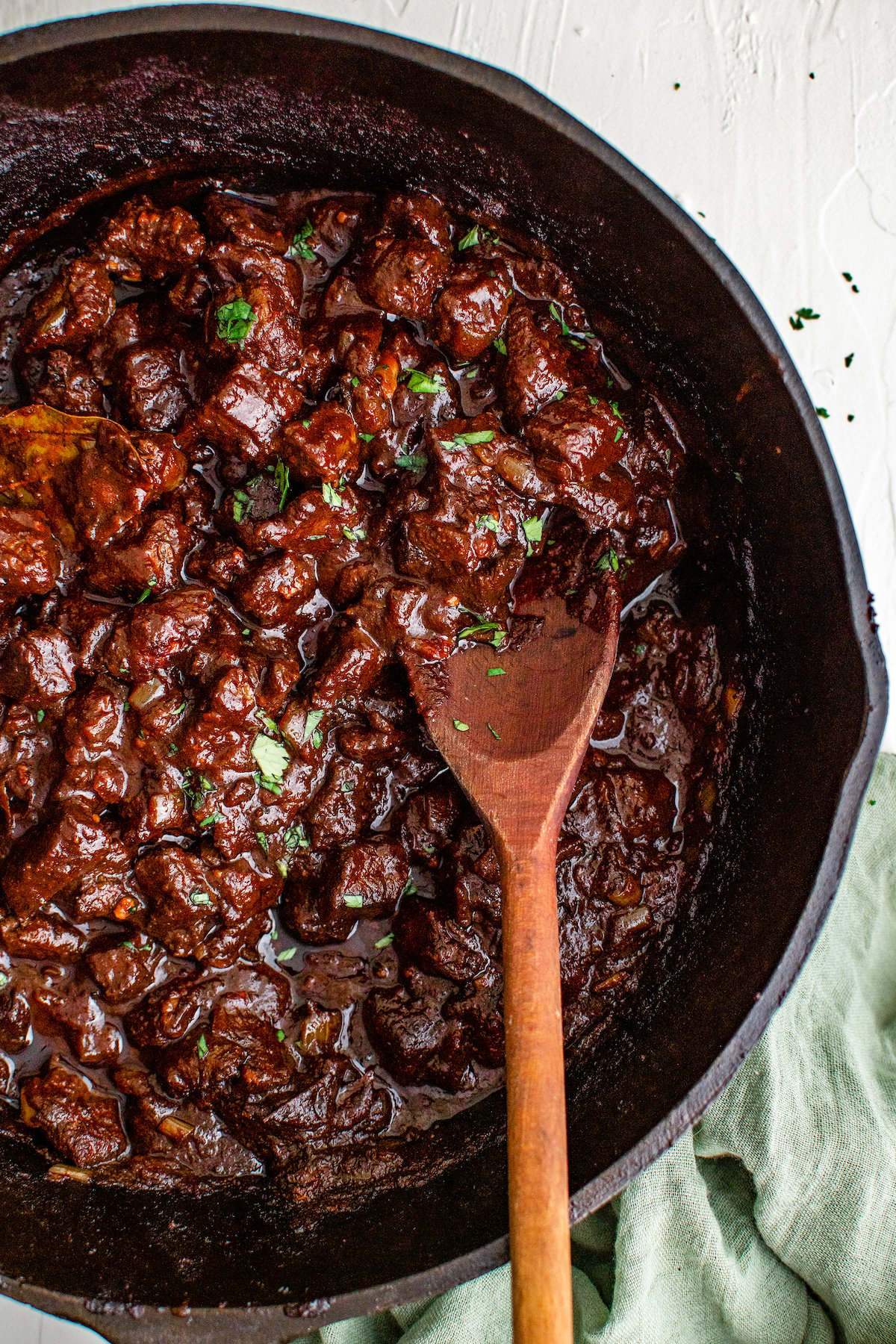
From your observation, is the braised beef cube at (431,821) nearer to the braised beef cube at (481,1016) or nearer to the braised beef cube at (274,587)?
the braised beef cube at (481,1016)

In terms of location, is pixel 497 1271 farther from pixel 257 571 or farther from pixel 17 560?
pixel 17 560

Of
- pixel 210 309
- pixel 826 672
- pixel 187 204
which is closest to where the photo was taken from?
pixel 826 672

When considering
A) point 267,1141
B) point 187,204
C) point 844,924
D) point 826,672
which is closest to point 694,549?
point 826,672

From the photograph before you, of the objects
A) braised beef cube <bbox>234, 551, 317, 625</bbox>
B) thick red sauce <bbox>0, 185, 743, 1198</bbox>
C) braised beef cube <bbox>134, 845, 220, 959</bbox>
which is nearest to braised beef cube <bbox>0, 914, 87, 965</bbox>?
thick red sauce <bbox>0, 185, 743, 1198</bbox>

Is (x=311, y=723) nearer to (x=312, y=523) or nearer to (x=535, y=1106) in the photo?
(x=312, y=523)

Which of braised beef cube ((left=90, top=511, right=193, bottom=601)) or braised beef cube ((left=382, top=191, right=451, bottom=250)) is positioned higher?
braised beef cube ((left=382, top=191, right=451, bottom=250))

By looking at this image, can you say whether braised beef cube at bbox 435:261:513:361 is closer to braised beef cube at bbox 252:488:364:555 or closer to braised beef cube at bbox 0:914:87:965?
braised beef cube at bbox 252:488:364:555
